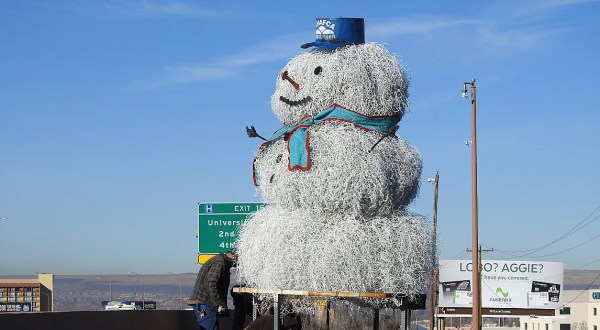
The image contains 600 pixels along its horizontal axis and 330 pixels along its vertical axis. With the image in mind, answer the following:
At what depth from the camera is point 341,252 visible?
14812mm

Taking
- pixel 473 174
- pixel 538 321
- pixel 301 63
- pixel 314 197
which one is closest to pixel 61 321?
pixel 314 197

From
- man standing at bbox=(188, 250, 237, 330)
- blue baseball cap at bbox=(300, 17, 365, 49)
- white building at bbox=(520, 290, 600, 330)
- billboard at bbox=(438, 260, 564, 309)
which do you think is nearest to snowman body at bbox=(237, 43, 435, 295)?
blue baseball cap at bbox=(300, 17, 365, 49)

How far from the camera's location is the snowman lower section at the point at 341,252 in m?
14.9

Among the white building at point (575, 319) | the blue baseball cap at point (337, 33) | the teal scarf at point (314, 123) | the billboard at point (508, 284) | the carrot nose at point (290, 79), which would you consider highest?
the blue baseball cap at point (337, 33)

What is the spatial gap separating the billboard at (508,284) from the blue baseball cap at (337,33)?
1965 inches

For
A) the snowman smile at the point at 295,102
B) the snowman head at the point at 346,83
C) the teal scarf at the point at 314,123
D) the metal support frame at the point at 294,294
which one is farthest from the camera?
the snowman smile at the point at 295,102

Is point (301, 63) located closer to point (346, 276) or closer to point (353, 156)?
point (353, 156)

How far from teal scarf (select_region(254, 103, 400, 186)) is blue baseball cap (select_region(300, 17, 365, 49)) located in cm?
107

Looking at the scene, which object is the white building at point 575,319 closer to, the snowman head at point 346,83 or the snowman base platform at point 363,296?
the snowman base platform at point 363,296

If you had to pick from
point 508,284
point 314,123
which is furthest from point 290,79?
point 508,284

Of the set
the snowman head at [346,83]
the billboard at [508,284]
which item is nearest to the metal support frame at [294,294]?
the snowman head at [346,83]

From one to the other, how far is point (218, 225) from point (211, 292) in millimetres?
7875

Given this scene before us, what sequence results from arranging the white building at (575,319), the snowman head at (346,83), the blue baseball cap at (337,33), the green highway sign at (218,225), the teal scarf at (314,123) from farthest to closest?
1. the white building at (575,319)
2. the green highway sign at (218,225)
3. the blue baseball cap at (337,33)
4. the snowman head at (346,83)
5. the teal scarf at (314,123)

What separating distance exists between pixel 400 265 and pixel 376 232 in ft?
1.74
